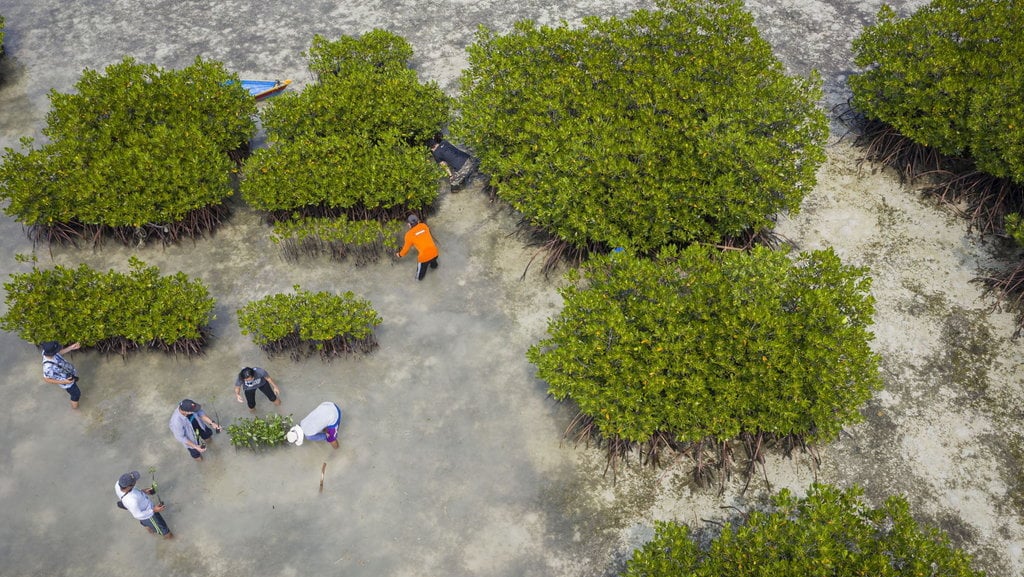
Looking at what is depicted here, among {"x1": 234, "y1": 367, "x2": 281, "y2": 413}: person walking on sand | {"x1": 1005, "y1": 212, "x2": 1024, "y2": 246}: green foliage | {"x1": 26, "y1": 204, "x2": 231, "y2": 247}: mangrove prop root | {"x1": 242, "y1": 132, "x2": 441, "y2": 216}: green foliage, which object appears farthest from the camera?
{"x1": 26, "y1": 204, "x2": 231, "y2": 247}: mangrove prop root

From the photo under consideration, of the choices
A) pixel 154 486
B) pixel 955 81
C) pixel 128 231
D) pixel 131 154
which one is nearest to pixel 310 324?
pixel 154 486

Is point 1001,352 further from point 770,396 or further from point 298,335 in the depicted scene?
point 298,335

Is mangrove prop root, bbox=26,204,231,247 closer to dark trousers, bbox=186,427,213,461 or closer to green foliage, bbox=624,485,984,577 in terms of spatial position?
dark trousers, bbox=186,427,213,461

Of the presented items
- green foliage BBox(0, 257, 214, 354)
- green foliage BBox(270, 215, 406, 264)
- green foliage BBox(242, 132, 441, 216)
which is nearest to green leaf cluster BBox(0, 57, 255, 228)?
A: green foliage BBox(242, 132, 441, 216)

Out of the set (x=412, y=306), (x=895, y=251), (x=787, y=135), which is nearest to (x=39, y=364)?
(x=412, y=306)

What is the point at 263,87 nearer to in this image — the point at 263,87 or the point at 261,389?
the point at 263,87
